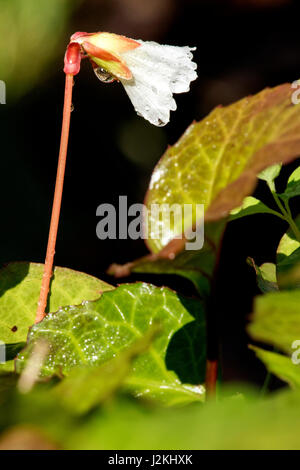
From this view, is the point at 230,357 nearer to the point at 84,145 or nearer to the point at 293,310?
the point at 84,145

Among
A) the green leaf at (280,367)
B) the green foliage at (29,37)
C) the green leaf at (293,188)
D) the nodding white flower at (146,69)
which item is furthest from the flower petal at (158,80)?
the green foliage at (29,37)

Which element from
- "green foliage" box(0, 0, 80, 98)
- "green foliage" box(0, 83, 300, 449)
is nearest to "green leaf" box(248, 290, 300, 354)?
"green foliage" box(0, 83, 300, 449)

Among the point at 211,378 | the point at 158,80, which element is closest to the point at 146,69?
the point at 158,80

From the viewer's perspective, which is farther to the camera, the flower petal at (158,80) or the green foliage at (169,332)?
the flower petal at (158,80)

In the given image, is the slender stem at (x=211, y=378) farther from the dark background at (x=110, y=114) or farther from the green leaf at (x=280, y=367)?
the dark background at (x=110, y=114)

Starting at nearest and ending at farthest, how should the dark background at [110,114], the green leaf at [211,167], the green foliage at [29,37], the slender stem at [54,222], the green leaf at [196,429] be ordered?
1. the green leaf at [196,429]
2. the green leaf at [211,167]
3. the slender stem at [54,222]
4. the green foliage at [29,37]
5. the dark background at [110,114]

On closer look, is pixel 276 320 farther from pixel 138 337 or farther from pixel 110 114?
pixel 110 114

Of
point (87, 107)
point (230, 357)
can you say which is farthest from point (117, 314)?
point (87, 107)
